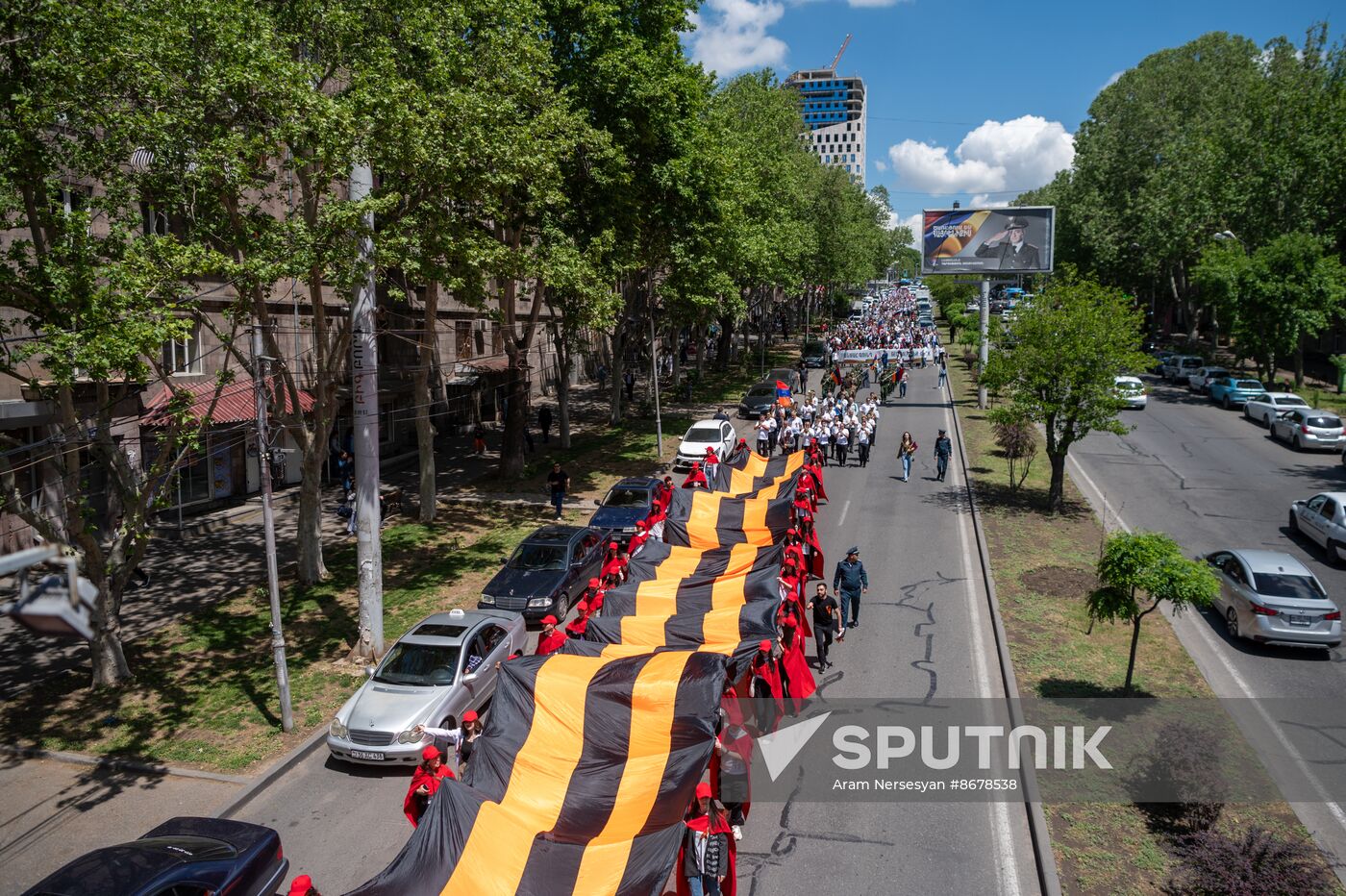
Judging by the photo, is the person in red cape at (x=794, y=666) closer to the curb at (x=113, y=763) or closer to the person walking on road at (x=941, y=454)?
the curb at (x=113, y=763)

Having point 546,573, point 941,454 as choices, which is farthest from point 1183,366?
point 546,573

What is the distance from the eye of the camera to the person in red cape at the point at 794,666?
12.1 metres

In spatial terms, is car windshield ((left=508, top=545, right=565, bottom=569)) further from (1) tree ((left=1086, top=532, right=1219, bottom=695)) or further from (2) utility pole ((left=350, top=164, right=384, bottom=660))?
(1) tree ((left=1086, top=532, right=1219, bottom=695))

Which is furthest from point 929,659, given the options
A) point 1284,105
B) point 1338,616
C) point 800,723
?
point 1284,105

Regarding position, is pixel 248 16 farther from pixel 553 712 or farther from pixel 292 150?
pixel 553 712

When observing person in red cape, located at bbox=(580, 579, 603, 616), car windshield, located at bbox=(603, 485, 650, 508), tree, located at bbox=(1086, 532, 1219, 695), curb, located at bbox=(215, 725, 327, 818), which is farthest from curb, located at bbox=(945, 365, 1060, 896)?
curb, located at bbox=(215, 725, 327, 818)

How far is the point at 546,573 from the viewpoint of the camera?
1714 centimetres

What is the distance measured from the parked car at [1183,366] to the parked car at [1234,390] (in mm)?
7286

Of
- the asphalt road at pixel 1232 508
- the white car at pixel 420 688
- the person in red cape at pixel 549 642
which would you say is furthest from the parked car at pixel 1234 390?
the white car at pixel 420 688

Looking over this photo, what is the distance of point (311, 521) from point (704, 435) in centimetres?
1427

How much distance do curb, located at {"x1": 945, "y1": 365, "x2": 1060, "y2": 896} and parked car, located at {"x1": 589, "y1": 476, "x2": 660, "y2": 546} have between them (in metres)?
8.00

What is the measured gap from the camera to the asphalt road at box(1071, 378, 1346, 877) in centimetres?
1266

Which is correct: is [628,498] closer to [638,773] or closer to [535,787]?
[638,773]

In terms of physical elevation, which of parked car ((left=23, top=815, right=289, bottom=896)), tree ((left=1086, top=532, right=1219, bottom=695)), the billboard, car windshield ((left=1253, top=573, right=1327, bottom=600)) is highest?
the billboard
